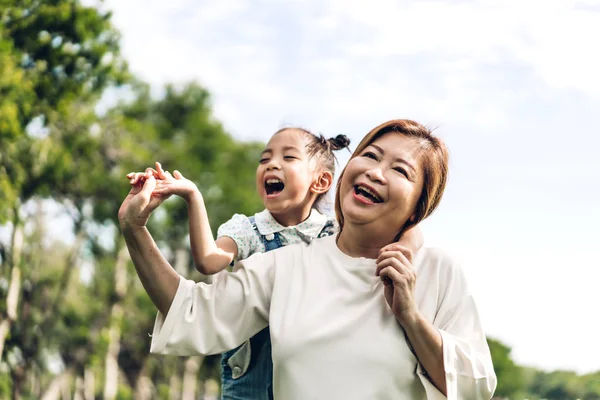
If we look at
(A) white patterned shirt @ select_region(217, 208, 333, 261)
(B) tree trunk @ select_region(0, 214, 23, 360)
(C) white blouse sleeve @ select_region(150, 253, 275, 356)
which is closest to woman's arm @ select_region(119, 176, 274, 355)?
(C) white blouse sleeve @ select_region(150, 253, 275, 356)

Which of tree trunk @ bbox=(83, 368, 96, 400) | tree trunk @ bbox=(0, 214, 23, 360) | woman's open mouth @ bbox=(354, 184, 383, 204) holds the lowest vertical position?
woman's open mouth @ bbox=(354, 184, 383, 204)

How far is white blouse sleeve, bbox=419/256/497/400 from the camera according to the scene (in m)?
2.99

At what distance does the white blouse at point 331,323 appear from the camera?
3.01m

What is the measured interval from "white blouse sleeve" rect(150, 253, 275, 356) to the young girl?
82 centimetres

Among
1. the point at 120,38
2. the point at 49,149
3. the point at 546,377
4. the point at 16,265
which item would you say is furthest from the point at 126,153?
the point at 546,377

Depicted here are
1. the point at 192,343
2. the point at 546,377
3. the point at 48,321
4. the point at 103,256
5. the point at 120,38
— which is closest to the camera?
the point at 192,343

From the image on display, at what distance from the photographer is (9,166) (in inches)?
828

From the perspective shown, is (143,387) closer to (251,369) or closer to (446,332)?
(251,369)

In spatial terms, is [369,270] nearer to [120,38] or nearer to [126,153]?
[120,38]

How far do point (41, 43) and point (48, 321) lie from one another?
13.0 meters

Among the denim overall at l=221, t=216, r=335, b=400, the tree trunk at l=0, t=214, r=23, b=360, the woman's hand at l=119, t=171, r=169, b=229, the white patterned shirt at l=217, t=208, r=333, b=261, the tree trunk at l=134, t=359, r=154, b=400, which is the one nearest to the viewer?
the woman's hand at l=119, t=171, r=169, b=229

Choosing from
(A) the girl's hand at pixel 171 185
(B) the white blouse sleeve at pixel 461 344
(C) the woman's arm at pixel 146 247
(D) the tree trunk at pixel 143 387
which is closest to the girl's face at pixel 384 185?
(B) the white blouse sleeve at pixel 461 344

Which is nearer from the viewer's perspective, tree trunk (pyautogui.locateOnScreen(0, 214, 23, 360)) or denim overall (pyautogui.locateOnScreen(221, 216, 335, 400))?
denim overall (pyautogui.locateOnScreen(221, 216, 335, 400))

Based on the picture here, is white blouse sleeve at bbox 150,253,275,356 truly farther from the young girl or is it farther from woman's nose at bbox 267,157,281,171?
woman's nose at bbox 267,157,281,171
